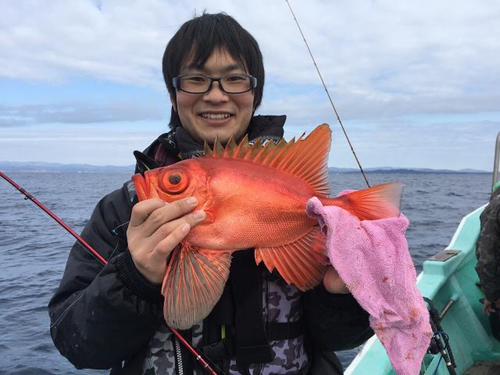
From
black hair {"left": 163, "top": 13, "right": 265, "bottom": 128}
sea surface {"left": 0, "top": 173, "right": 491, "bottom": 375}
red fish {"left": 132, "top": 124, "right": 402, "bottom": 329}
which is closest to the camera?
red fish {"left": 132, "top": 124, "right": 402, "bottom": 329}

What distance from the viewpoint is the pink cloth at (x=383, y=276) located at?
1.85 meters

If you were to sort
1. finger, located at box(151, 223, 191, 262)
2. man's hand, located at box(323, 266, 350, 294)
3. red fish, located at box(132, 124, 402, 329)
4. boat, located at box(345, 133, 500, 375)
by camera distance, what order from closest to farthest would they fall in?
1. finger, located at box(151, 223, 191, 262)
2. red fish, located at box(132, 124, 402, 329)
3. man's hand, located at box(323, 266, 350, 294)
4. boat, located at box(345, 133, 500, 375)

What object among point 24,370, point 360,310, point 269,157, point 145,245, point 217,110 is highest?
point 217,110

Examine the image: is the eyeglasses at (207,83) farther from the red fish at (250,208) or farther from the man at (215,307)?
the red fish at (250,208)

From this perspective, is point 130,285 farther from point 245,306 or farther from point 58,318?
point 245,306

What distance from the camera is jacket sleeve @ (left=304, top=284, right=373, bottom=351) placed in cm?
215

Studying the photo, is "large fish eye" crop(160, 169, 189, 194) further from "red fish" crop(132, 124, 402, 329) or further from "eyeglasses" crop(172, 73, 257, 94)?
"eyeglasses" crop(172, 73, 257, 94)

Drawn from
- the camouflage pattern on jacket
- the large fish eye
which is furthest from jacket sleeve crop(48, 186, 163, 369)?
the large fish eye

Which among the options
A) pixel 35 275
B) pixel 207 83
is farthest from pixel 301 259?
pixel 35 275

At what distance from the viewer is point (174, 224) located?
5.59 feet

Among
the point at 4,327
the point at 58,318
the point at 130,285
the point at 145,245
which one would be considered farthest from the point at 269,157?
the point at 4,327

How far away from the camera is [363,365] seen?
3746mm

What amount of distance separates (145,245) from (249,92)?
108 centimetres

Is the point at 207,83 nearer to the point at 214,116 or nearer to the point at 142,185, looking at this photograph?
the point at 214,116
